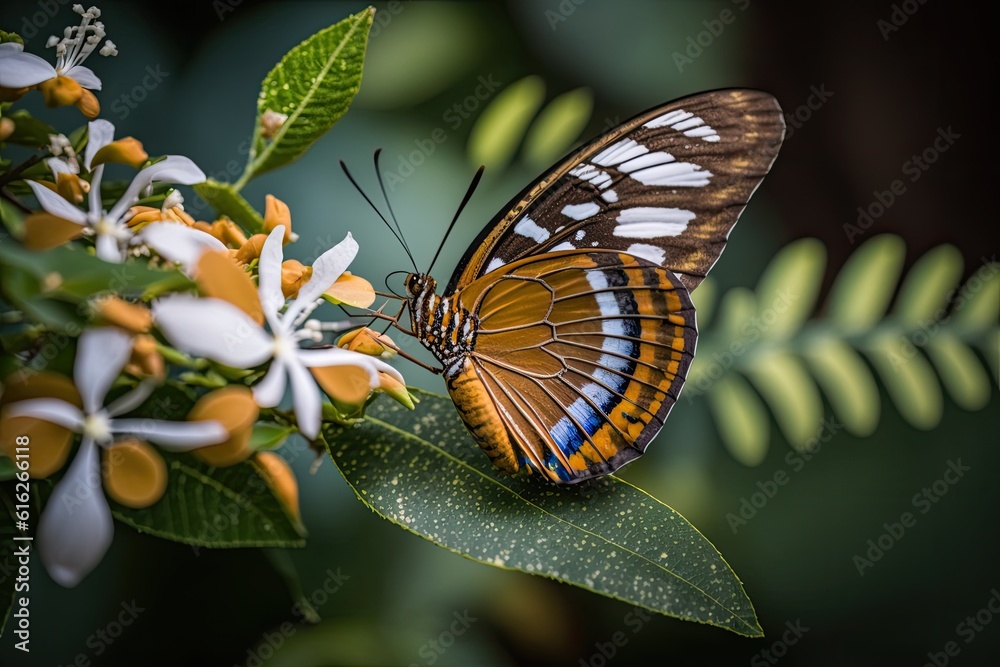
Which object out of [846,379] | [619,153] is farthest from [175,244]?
[846,379]

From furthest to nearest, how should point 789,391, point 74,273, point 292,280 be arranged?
point 789,391
point 292,280
point 74,273

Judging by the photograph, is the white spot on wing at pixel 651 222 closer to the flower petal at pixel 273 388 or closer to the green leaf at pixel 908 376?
the flower petal at pixel 273 388

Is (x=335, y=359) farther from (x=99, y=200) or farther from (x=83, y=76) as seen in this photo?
(x=83, y=76)

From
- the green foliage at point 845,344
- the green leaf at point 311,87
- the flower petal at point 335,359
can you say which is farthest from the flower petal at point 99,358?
the green foliage at point 845,344

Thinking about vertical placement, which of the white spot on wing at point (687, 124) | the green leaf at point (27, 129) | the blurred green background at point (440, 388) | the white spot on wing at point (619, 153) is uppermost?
the white spot on wing at point (687, 124)

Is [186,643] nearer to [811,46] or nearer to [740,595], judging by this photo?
[740,595]
